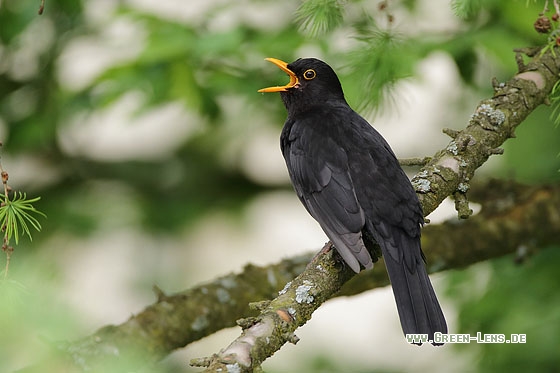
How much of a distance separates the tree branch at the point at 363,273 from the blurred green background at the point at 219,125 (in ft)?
0.94

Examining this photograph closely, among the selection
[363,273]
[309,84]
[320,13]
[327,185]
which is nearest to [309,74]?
[309,84]

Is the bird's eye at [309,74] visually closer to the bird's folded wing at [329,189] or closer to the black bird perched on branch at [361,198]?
the black bird perched on branch at [361,198]

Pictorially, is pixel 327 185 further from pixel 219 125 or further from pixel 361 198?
pixel 219 125

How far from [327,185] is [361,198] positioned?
0.16m

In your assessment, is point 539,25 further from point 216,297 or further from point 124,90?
point 124,90

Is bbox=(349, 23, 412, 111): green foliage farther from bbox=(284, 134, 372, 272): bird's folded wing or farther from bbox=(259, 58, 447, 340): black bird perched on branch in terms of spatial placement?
bbox=(284, 134, 372, 272): bird's folded wing

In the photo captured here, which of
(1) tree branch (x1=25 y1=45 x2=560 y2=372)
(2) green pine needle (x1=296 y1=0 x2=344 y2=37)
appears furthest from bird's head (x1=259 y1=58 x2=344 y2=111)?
(2) green pine needle (x1=296 y1=0 x2=344 y2=37)

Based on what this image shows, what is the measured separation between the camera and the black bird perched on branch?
3021 millimetres

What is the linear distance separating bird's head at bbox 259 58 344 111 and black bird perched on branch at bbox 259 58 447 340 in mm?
136

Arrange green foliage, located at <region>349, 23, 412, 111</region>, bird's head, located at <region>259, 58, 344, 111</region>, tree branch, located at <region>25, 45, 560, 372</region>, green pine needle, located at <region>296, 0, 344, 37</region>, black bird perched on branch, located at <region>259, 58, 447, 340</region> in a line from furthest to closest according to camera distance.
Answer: bird's head, located at <region>259, 58, 344, 111</region> → green foliage, located at <region>349, 23, 412, 111</region> → black bird perched on branch, located at <region>259, 58, 447, 340</region> → green pine needle, located at <region>296, 0, 344, 37</region> → tree branch, located at <region>25, 45, 560, 372</region>

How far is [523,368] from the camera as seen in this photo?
4.32 meters

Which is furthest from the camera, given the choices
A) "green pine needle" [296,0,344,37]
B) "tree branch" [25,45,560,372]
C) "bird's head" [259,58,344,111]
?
"bird's head" [259,58,344,111]

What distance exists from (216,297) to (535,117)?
9.40ft

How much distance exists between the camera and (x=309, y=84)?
4133mm
